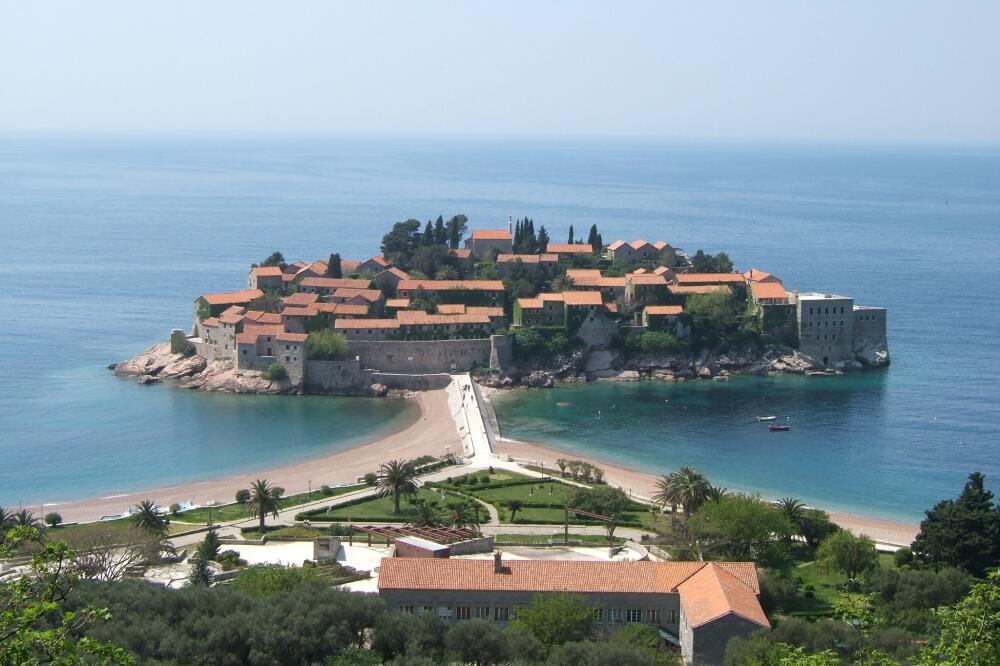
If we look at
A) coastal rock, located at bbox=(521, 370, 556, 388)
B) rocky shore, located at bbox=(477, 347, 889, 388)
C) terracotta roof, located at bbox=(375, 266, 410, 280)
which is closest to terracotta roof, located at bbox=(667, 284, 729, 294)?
Answer: rocky shore, located at bbox=(477, 347, 889, 388)

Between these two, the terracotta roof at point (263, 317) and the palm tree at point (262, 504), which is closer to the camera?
the palm tree at point (262, 504)

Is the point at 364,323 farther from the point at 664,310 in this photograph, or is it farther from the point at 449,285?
the point at 664,310

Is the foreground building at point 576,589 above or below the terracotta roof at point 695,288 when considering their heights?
below

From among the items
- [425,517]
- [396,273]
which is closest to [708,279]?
[396,273]

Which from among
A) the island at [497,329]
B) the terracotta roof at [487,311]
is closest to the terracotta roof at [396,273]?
the island at [497,329]

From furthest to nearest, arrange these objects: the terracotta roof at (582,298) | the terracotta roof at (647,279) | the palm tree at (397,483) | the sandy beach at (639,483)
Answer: the terracotta roof at (647,279)
the terracotta roof at (582,298)
the palm tree at (397,483)
the sandy beach at (639,483)

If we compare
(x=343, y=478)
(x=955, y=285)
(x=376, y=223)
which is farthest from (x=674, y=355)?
(x=376, y=223)

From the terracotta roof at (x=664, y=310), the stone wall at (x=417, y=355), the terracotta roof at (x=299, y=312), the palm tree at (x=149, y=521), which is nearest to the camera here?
the palm tree at (x=149, y=521)

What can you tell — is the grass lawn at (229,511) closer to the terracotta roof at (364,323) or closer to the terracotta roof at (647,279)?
the terracotta roof at (364,323)
